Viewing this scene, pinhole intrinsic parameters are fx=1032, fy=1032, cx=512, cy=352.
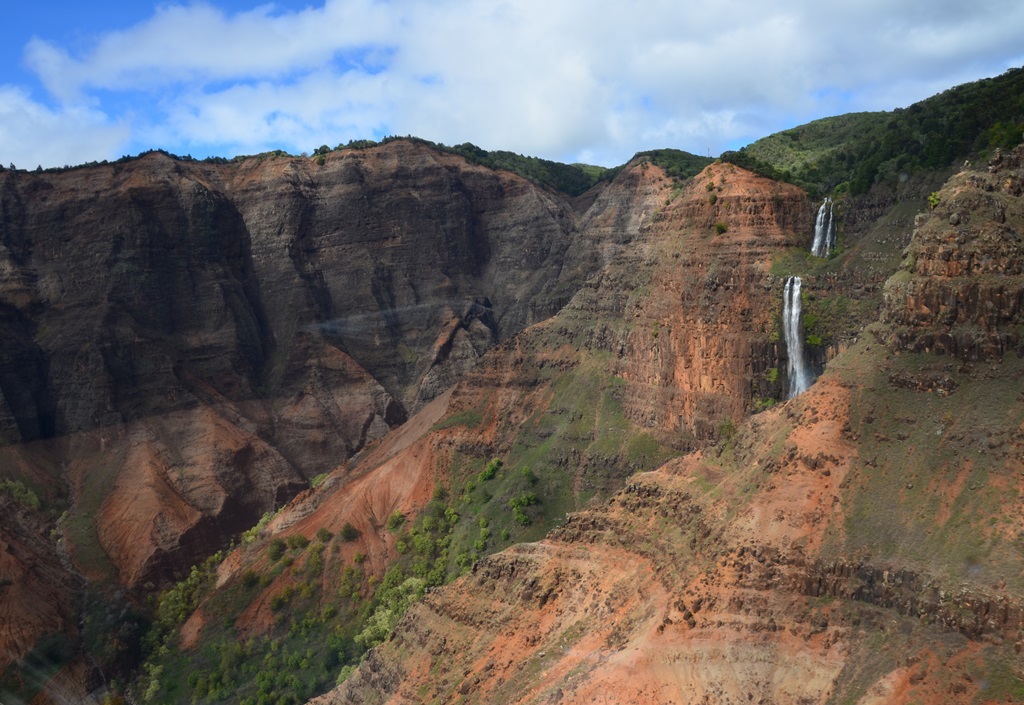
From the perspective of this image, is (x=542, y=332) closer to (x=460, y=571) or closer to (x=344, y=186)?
(x=460, y=571)

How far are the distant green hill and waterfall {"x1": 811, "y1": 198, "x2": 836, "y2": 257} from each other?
210 centimetres

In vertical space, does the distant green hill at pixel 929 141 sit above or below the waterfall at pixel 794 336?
above

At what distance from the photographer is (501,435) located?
77.2 meters

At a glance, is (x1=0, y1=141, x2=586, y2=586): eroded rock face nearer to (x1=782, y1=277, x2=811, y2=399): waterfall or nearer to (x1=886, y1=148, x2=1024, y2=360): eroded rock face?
(x1=782, y1=277, x2=811, y2=399): waterfall

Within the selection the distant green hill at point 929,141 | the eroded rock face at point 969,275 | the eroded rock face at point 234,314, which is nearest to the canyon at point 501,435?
the eroded rock face at point 969,275

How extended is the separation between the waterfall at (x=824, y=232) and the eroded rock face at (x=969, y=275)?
20587 millimetres

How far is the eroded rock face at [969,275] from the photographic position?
4022 centimetres

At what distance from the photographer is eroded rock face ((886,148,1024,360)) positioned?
40.2 metres

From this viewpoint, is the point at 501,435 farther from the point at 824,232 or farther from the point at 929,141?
the point at 929,141

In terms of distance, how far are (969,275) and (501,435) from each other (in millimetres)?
41646

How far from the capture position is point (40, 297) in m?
101

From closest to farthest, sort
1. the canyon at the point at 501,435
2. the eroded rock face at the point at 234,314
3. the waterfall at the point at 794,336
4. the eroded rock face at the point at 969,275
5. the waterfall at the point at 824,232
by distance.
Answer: the canyon at the point at 501,435, the eroded rock face at the point at 969,275, the waterfall at the point at 794,336, the waterfall at the point at 824,232, the eroded rock face at the point at 234,314

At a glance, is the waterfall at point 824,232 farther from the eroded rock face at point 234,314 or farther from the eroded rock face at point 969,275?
the eroded rock face at point 234,314

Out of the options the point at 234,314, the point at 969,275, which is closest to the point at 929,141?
the point at 969,275
